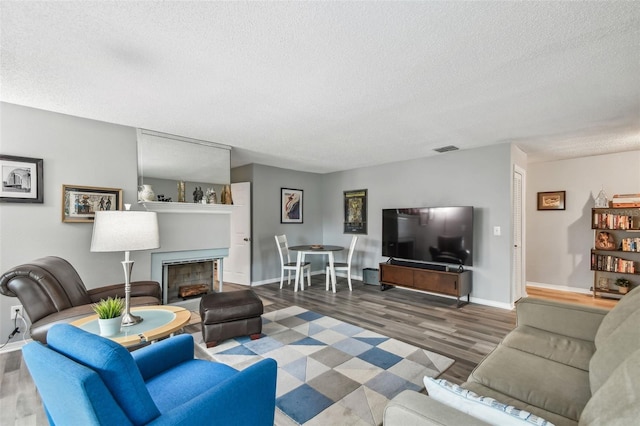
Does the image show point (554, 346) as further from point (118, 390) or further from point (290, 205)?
point (290, 205)

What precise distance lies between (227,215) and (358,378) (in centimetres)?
313

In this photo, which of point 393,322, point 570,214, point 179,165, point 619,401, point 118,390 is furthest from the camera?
point 570,214

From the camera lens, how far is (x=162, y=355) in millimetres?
1634

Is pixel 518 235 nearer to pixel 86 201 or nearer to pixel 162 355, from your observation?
pixel 162 355

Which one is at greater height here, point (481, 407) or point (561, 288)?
point (481, 407)

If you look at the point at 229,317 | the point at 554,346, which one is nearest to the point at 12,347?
the point at 229,317

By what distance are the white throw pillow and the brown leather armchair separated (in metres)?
2.56

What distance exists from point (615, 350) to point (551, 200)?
5.16m

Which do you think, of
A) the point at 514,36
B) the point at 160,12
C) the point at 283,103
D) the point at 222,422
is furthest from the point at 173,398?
the point at 514,36

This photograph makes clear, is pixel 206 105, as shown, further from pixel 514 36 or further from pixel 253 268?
pixel 253 268

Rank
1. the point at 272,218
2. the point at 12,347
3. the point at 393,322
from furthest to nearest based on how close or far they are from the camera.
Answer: the point at 272,218 < the point at 393,322 < the point at 12,347

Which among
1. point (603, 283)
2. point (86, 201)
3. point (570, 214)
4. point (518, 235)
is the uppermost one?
point (86, 201)

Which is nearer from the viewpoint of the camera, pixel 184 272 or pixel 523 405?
pixel 523 405

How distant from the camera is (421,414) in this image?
91 cm
